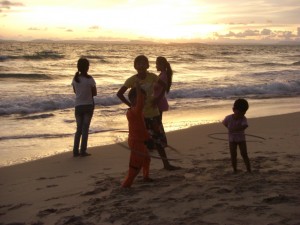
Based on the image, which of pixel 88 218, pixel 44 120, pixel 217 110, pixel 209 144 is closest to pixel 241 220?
pixel 88 218

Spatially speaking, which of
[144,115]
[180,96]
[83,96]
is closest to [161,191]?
[144,115]

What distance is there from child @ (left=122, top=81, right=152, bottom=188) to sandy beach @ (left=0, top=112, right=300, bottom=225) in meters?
0.21

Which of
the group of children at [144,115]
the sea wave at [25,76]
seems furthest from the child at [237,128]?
the sea wave at [25,76]

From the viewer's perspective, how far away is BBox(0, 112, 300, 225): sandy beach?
4.42m

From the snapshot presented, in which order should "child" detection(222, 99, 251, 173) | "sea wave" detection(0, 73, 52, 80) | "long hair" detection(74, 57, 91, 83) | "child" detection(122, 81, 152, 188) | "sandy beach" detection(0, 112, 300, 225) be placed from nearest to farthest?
"sandy beach" detection(0, 112, 300, 225), "child" detection(122, 81, 152, 188), "child" detection(222, 99, 251, 173), "long hair" detection(74, 57, 91, 83), "sea wave" detection(0, 73, 52, 80)

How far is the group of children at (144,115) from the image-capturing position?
5719mm

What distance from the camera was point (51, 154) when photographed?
346 inches

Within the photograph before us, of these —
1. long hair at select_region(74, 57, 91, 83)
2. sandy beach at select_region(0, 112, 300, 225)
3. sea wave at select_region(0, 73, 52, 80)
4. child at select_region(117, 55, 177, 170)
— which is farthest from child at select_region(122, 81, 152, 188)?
sea wave at select_region(0, 73, 52, 80)

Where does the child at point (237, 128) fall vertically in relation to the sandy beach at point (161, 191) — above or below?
above

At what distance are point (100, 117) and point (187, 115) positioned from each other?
2.75 meters

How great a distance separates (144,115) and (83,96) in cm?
189

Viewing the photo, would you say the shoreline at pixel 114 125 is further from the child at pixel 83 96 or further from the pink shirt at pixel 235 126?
the pink shirt at pixel 235 126

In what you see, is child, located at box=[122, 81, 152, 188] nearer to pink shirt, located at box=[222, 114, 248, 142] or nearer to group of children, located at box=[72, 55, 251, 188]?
group of children, located at box=[72, 55, 251, 188]

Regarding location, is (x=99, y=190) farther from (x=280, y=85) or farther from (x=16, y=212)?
(x=280, y=85)
